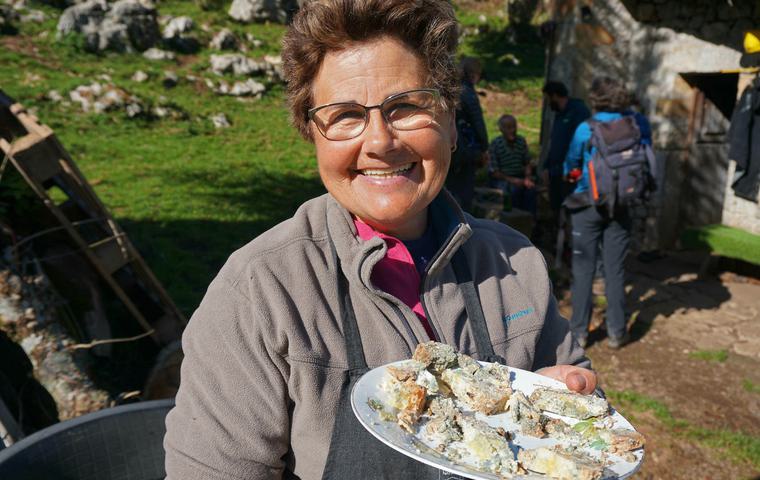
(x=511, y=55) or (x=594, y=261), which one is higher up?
(x=511, y=55)

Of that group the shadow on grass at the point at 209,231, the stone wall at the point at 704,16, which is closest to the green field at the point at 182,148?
the shadow on grass at the point at 209,231

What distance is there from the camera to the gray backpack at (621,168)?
5.22 metres

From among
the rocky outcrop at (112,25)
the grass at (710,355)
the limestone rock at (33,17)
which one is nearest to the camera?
the grass at (710,355)

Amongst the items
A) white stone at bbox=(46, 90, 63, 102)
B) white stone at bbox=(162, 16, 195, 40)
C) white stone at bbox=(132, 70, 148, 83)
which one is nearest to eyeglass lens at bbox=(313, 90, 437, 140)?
white stone at bbox=(46, 90, 63, 102)

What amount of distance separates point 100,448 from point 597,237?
4358 millimetres

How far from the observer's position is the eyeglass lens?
1.63 metres

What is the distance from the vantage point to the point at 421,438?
4.59 feet

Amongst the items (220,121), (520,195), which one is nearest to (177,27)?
(220,121)

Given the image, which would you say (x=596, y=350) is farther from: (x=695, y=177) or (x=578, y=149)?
(x=695, y=177)

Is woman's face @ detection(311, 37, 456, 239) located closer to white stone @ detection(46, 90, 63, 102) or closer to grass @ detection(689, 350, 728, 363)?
grass @ detection(689, 350, 728, 363)

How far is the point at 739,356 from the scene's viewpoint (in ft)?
18.8

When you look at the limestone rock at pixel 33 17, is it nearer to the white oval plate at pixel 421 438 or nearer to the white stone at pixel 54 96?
the white stone at pixel 54 96

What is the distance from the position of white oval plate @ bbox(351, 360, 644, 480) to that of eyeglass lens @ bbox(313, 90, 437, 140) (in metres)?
0.59

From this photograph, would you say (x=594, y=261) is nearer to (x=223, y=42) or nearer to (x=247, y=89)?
(x=247, y=89)
